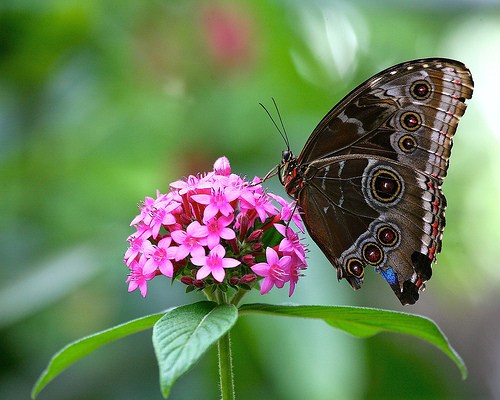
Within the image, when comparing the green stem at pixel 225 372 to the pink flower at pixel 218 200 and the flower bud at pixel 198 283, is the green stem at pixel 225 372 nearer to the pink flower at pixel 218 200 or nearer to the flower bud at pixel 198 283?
the flower bud at pixel 198 283

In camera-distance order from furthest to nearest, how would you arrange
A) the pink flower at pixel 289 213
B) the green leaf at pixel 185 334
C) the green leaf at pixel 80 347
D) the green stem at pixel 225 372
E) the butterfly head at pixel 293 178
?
the butterfly head at pixel 293 178, the pink flower at pixel 289 213, the green leaf at pixel 80 347, the green stem at pixel 225 372, the green leaf at pixel 185 334

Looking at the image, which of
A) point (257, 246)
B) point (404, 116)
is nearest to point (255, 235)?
point (257, 246)

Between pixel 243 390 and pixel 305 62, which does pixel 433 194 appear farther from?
pixel 305 62

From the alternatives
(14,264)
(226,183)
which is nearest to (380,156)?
(226,183)

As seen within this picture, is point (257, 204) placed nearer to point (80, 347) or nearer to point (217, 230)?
point (217, 230)

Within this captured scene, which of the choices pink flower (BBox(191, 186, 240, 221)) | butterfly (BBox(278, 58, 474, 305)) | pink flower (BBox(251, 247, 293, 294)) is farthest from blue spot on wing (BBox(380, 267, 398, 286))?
pink flower (BBox(191, 186, 240, 221))

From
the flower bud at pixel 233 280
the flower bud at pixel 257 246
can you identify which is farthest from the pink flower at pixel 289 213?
the flower bud at pixel 233 280
